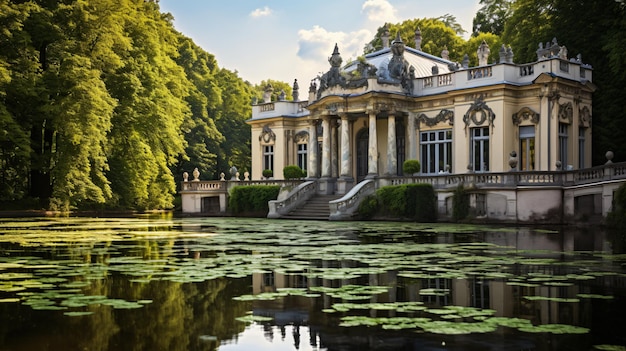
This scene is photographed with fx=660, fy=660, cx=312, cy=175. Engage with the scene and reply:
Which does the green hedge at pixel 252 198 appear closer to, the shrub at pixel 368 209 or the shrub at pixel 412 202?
the shrub at pixel 368 209

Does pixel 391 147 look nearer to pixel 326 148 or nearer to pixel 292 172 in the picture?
pixel 326 148

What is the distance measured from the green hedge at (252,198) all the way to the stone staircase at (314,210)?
76.6 inches

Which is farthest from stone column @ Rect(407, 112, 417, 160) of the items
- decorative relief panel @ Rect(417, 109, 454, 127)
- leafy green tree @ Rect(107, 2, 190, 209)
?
→ leafy green tree @ Rect(107, 2, 190, 209)

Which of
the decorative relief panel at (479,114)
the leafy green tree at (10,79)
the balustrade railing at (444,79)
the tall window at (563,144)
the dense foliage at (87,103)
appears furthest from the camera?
the balustrade railing at (444,79)

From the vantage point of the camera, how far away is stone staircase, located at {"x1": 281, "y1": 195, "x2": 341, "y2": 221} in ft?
95.5

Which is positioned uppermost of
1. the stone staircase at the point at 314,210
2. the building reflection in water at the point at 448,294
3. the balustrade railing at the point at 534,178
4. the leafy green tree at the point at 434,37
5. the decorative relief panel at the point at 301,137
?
the leafy green tree at the point at 434,37

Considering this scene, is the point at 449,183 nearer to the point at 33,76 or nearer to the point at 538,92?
the point at 538,92

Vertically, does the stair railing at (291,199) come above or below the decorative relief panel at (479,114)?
below

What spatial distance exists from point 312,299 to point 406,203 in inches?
Result: 801

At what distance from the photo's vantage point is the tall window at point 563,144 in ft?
92.8

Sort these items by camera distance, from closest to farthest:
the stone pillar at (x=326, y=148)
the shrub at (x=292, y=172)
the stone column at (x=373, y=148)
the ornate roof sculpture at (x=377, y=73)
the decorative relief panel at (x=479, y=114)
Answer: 1. the decorative relief panel at (x=479, y=114)
2. the stone column at (x=373, y=148)
3. the ornate roof sculpture at (x=377, y=73)
4. the stone pillar at (x=326, y=148)
5. the shrub at (x=292, y=172)

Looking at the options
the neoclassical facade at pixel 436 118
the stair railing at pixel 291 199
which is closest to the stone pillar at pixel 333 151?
the neoclassical facade at pixel 436 118

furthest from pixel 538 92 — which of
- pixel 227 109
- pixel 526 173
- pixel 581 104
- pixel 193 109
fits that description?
pixel 227 109

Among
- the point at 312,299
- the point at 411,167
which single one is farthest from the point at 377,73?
the point at 312,299
